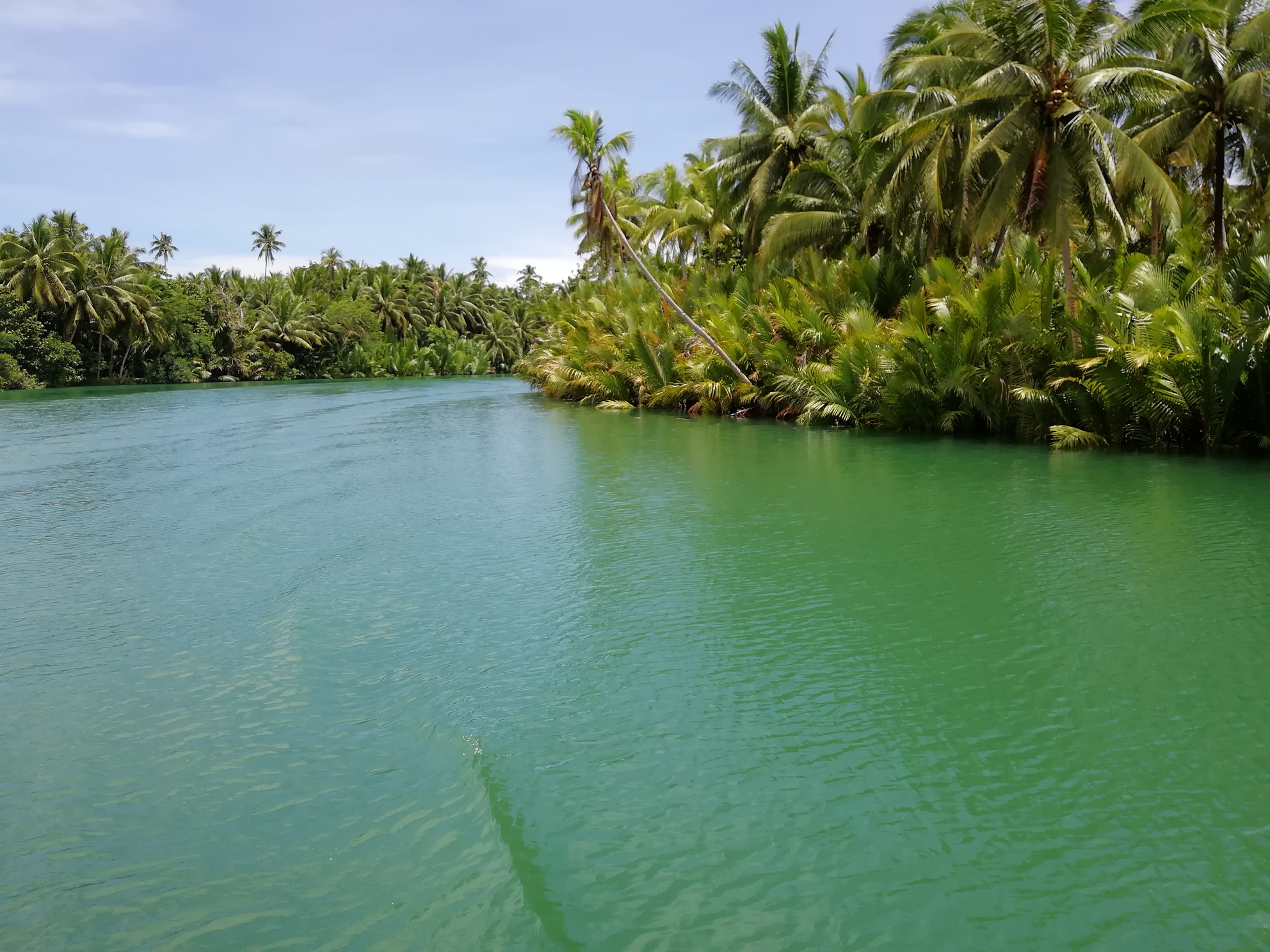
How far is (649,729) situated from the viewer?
5.29m

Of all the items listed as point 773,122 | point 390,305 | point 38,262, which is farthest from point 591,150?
point 390,305

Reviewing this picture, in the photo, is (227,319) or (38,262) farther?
(227,319)

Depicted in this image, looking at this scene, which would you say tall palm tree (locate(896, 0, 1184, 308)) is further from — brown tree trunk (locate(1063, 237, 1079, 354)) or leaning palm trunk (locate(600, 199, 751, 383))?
leaning palm trunk (locate(600, 199, 751, 383))

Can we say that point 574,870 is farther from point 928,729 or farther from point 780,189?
point 780,189

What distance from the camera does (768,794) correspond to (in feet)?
14.8

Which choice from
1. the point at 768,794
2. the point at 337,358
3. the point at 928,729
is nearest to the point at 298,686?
the point at 768,794

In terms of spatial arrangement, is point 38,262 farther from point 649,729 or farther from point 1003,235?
point 649,729

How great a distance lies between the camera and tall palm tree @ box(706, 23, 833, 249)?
2819cm

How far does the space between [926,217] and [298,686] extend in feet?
70.6

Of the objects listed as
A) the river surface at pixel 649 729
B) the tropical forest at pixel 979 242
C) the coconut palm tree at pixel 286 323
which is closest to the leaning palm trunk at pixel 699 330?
the tropical forest at pixel 979 242

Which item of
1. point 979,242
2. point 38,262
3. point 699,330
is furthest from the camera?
point 38,262

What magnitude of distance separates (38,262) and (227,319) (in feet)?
49.8

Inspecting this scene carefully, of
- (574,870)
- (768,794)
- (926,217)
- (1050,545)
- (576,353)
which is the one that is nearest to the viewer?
(574,870)

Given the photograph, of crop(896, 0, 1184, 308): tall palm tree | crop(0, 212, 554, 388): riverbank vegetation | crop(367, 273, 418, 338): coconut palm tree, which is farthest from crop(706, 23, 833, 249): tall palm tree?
crop(367, 273, 418, 338): coconut palm tree
